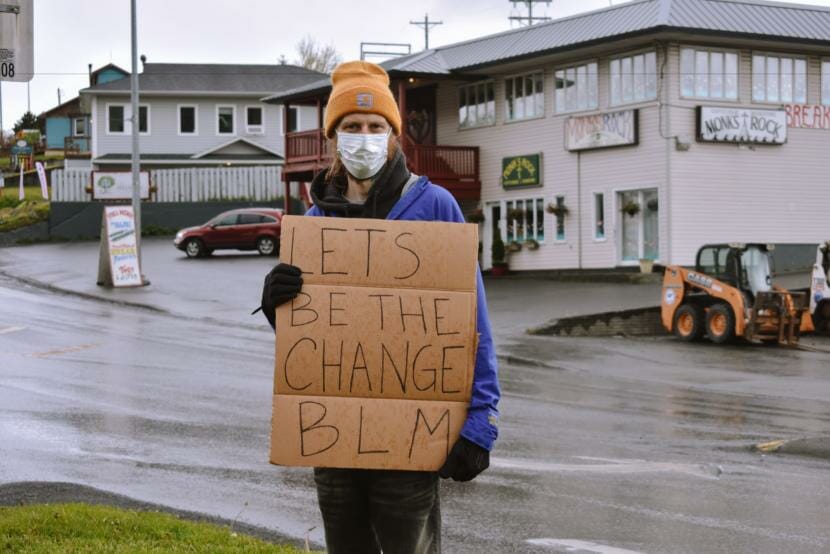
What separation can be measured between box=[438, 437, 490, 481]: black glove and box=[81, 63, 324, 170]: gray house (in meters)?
57.3

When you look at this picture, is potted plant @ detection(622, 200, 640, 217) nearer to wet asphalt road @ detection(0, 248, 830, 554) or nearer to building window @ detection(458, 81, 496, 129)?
building window @ detection(458, 81, 496, 129)

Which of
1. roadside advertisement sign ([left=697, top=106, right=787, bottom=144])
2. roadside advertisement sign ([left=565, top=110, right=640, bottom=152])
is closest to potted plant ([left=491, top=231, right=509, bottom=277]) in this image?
roadside advertisement sign ([left=565, top=110, right=640, bottom=152])

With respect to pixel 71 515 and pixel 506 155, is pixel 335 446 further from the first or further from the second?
pixel 506 155

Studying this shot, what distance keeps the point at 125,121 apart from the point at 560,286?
1355 inches

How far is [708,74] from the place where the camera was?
35062 mm

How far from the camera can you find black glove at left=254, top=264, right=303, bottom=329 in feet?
13.9

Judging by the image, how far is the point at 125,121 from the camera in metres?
62.1

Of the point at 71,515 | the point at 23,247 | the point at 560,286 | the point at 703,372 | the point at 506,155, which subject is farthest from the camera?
the point at 23,247

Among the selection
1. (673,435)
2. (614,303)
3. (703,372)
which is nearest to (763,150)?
→ (614,303)

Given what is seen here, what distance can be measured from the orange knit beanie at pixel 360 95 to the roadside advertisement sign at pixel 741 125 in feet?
101

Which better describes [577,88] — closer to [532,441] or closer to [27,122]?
[532,441]

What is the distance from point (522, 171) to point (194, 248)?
1146 centimetres

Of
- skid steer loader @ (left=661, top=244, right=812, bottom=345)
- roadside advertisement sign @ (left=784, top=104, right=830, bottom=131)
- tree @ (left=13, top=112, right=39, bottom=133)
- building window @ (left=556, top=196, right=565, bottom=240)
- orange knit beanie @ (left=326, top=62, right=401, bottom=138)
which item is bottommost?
skid steer loader @ (left=661, top=244, right=812, bottom=345)

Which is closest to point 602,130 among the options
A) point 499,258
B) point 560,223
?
point 560,223
